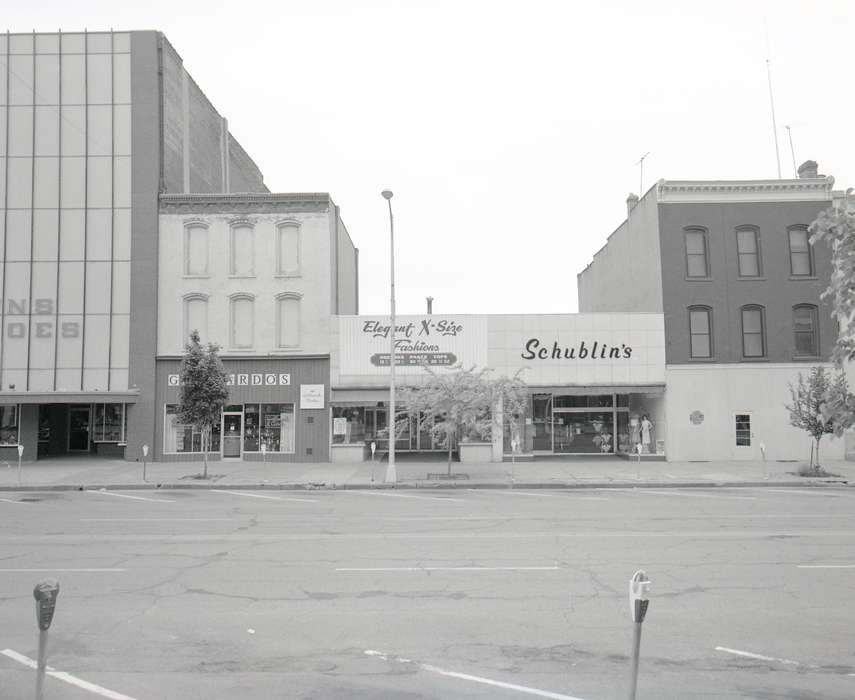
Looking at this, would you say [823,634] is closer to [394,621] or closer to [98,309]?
[394,621]

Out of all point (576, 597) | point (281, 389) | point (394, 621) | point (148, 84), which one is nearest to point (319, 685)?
point (394, 621)

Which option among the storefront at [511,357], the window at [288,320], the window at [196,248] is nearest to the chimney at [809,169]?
the storefront at [511,357]

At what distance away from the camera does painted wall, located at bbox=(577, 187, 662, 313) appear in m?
31.0

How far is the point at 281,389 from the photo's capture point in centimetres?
3028

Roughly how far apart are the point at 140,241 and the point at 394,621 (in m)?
26.5

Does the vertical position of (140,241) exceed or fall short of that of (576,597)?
it exceeds it

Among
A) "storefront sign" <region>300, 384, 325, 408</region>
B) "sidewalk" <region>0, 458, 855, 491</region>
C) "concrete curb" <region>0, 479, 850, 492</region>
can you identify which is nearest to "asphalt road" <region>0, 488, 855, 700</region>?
"concrete curb" <region>0, 479, 850, 492</region>

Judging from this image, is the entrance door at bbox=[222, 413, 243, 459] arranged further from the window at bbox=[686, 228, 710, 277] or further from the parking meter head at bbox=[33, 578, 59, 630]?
the parking meter head at bbox=[33, 578, 59, 630]

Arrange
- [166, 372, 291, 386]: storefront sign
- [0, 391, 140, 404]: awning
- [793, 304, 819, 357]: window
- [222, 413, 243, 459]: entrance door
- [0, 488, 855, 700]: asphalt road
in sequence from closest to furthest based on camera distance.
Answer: [0, 488, 855, 700]: asphalt road
[0, 391, 140, 404]: awning
[793, 304, 819, 357]: window
[166, 372, 291, 386]: storefront sign
[222, 413, 243, 459]: entrance door

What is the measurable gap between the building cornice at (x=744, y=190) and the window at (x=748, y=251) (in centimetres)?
135

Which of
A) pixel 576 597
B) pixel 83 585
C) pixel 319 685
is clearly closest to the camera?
pixel 319 685

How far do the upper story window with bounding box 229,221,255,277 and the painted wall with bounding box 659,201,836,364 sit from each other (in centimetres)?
1712

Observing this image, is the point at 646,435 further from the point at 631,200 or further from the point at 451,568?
the point at 451,568

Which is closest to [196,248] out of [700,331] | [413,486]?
[413,486]
